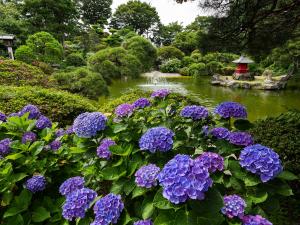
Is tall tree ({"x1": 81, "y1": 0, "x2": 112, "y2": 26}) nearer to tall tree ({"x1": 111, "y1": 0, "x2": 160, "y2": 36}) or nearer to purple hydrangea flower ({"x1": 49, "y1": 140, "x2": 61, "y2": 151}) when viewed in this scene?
tall tree ({"x1": 111, "y1": 0, "x2": 160, "y2": 36})

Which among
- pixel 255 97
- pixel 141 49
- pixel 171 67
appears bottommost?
pixel 255 97

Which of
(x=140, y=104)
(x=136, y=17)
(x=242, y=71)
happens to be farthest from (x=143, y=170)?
(x=136, y=17)

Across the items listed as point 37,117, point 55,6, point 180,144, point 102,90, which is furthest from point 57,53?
point 180,144

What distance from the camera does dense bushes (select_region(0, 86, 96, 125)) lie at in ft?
14.0

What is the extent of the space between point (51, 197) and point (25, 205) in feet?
0.76

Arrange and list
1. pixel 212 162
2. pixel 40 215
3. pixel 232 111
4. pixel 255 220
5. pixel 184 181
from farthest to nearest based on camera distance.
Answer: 1. pixel 232 111
2. pixel 40 215
3. pixel 212 162
4. pixel 255 220
5. pixel 184 181

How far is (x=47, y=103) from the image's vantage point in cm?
452

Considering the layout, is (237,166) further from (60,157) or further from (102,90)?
(102,90)

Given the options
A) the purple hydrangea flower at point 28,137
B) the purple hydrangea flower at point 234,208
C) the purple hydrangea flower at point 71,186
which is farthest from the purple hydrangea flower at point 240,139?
the purple hydrangea flower at point 28,137

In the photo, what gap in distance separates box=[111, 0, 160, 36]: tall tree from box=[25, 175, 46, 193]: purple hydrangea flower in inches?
1445

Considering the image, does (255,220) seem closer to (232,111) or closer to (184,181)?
(184,181)

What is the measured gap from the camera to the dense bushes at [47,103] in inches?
167

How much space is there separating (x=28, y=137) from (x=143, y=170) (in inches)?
34.3

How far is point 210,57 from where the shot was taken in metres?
24.1
